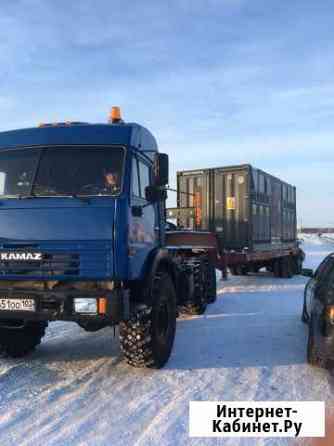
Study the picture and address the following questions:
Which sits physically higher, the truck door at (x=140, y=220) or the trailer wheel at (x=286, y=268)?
the truck door at (x=140, y=220)

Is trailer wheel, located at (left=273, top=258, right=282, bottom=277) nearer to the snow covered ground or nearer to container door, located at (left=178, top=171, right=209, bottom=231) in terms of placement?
container door, located at (left=178, top=171, right=209, bottom=231)

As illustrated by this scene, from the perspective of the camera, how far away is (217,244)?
10820 millimetres

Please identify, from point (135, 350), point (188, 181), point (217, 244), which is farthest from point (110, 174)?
point (188, 181)

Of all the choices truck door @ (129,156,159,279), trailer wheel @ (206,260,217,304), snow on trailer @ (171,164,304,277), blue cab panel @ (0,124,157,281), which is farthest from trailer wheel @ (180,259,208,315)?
blue cab panel @ (0,124,157,281)

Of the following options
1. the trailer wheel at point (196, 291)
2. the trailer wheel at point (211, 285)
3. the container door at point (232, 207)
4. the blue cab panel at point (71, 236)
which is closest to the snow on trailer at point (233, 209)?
the container door at point (232, 207)

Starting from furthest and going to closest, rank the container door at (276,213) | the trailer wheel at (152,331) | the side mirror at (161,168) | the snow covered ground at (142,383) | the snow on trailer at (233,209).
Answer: the container door at (276,213) < the snow on trailer at (233,209) < the side mirror at (161,168) < the trailer wheel at (152,331) < the snow covered ground at (142,383)

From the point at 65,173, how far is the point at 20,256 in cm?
106

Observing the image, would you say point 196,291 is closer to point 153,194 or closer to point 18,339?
point 153,194

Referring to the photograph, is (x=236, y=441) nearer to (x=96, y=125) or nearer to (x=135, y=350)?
(x=135, y=350)

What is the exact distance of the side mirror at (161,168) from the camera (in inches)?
222

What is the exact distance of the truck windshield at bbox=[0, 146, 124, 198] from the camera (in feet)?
16.7

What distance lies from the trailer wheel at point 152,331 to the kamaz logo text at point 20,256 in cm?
122

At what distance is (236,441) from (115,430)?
3.32 ft

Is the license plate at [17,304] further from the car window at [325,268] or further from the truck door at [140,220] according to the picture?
the car window at [325,268]
